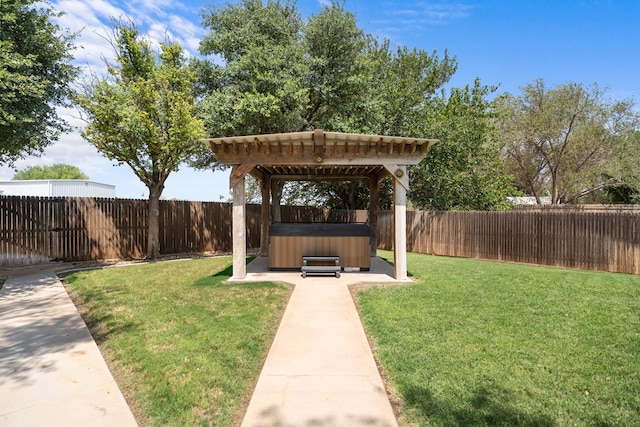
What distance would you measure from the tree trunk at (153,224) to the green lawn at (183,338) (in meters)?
4.00

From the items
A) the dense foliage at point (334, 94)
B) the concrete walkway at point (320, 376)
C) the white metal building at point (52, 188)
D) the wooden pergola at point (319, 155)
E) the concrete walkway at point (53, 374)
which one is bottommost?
the concrete walkway at point (320, 376)

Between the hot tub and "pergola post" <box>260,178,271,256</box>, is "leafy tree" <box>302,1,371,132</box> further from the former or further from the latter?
the hot tub

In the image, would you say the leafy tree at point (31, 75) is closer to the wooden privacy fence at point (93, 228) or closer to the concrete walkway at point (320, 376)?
the wooden privacy fence at point (93, 228)

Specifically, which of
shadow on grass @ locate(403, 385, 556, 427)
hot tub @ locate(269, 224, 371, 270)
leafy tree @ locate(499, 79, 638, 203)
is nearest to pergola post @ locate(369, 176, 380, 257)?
hot tub @ locate(269, 224, 371, 270)

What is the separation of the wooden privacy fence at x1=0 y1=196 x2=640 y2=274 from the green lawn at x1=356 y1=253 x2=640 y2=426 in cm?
360

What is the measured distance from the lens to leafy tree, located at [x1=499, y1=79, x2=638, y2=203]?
22.3m

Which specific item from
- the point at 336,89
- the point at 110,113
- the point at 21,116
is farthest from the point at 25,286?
A: the point at 336,89

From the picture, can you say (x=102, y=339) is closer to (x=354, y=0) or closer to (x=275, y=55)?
(x=275, y=55)

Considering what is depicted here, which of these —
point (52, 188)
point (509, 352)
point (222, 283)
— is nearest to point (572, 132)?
point (509, 352)

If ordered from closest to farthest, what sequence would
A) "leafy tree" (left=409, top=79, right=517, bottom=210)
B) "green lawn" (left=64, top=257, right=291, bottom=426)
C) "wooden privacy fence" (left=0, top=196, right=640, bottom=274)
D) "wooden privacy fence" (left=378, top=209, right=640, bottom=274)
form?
"green lawn" (left=64, top=257, right=291, bottom=426) < "wooden privacy fence" (left=378, top=209, right=640, bottom=274) < "wooden privacy fence" (left=0, top=196, right=640, bottom=274) < "leafy tree" (left=409, top=79, right=517, bottom=210)

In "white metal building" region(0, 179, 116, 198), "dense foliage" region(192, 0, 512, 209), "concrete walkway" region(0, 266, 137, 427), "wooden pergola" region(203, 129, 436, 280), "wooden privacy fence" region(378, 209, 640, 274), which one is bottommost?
"concrete walkway" region(0, 266, 137, 427)

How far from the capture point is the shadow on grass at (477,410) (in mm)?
2502

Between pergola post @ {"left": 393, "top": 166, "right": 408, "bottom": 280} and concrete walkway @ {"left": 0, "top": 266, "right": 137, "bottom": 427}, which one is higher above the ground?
pergola post @ {"left": 393, "top": 166, "right": 408, "bottom": 280}

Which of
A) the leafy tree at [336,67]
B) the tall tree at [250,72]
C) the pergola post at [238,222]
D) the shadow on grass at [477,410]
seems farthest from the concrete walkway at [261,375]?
the leafy tree at [336,67]
